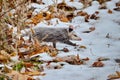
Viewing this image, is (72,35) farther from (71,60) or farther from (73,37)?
(71,60)

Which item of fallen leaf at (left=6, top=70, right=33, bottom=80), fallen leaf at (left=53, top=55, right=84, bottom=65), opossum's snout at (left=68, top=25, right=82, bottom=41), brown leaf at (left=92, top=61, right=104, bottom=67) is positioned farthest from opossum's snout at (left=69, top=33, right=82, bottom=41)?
fallen leaf at (left=6, top=70, right=33, bottom=80)

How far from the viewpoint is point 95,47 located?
155 inches

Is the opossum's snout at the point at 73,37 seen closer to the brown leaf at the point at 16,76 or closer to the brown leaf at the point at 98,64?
the brown leaf at the point at 98,64

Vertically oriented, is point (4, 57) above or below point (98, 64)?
above

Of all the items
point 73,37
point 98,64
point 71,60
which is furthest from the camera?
point 73,37

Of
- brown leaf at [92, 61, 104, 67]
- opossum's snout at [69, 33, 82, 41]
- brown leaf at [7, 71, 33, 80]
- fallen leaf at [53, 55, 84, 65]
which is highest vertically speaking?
opossum's snout at [69, 33, 82, 41]

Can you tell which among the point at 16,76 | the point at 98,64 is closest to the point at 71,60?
the point at 98,64

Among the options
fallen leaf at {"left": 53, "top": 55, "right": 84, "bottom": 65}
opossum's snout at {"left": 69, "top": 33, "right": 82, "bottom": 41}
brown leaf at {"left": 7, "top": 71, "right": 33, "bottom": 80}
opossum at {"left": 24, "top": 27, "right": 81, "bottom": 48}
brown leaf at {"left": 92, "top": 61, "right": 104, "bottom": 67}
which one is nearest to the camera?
brown leaf at {"left": 7, "top": 71, "right": 33, "bottom": 80}

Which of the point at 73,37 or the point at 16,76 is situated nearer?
the point at 16,76

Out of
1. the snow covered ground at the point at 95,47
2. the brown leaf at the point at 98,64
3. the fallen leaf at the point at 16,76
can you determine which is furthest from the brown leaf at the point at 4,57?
the brown leaf at the point at 98,64

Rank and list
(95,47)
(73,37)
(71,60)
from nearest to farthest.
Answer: (71,60), (95,47), (73,37)

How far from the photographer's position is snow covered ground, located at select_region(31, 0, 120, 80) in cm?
312

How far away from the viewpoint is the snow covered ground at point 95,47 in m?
3.12

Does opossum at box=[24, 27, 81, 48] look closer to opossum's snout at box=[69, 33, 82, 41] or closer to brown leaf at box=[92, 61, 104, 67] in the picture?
opossum's snout at box=[69, 33, 82, 41]
